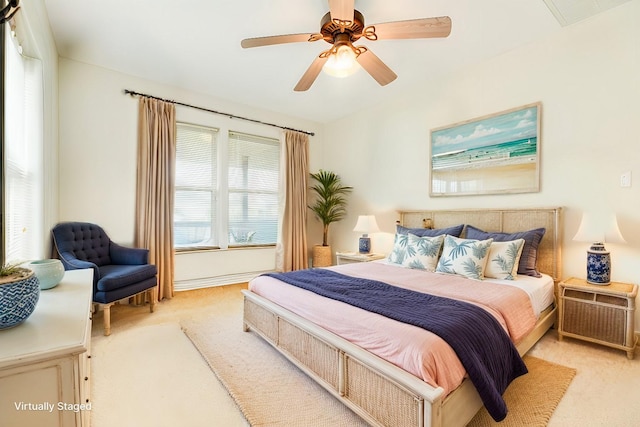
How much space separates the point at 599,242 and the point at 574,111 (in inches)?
49.0

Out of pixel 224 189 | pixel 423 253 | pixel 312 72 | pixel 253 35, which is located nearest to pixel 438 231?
pixel 423 253

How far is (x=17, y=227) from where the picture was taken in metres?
2.18

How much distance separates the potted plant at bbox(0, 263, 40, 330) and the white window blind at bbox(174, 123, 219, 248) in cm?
316

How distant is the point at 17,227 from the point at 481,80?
460 cm

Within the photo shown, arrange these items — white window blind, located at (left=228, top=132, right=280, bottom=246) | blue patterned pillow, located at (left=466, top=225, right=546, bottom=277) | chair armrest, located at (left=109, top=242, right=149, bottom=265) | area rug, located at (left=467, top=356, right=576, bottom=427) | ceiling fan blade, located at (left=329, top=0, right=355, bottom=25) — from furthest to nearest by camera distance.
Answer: white window blind, located at (left=228, top=132, right=280, bottom=246) < chair armrest, located at (left=109, top=242, right=149, bottom=265) < blue patterned pillow, located at (left=466, top=225, right=546, bottom=277) < ceiling fan blade, located at (left=329, top=0, right=355, bottom=25) < area rug, located at (left=467, top=356, right=576, bottom=427)

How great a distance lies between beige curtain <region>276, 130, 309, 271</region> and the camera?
4.93 metres

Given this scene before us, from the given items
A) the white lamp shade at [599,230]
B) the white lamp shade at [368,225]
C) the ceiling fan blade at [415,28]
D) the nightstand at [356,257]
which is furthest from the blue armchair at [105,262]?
the white lamp shade at [599,230]

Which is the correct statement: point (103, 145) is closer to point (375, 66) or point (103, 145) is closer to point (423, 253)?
point (375, 66)

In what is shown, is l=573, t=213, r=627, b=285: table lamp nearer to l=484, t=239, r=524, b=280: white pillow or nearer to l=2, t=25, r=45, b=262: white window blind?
l=484, t=239, r=524, b=280: white pillow

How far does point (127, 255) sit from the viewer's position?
3.36 metres

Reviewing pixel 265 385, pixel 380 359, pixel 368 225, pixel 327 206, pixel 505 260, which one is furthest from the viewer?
pixel 327 206

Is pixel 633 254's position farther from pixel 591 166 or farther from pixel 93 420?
pixel 93 420

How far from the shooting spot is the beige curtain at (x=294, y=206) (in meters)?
4.93

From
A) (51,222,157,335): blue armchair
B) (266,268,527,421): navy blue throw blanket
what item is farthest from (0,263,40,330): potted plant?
(51,222,157,335): blue armchair
